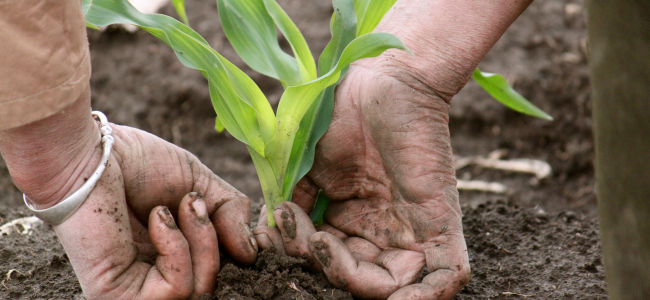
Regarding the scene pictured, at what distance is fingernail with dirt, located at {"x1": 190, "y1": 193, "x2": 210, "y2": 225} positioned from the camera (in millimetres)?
1214

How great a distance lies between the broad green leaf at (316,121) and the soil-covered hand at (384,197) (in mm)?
31

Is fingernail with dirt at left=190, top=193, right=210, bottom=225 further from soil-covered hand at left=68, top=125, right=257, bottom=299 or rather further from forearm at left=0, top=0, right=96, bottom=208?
forearm at left=0, top=0, right=96, bottom=208

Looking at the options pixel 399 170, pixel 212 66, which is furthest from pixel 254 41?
pixel 399 170

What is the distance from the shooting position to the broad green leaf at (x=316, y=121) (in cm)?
135

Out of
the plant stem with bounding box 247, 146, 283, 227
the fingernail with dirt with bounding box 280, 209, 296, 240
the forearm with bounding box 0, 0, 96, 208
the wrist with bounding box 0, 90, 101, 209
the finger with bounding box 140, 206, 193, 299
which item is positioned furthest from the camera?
the plant stem with bounding box 247, 146, 283, 227

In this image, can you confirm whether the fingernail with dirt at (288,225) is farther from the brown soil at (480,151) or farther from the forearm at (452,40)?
the forearm at (452,40)

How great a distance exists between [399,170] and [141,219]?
713 mm

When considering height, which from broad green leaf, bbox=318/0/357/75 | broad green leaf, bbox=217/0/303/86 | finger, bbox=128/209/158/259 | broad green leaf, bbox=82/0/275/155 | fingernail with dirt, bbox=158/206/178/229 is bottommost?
finger, bbox=128/209/158/259

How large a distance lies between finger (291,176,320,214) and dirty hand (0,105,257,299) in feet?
0.63

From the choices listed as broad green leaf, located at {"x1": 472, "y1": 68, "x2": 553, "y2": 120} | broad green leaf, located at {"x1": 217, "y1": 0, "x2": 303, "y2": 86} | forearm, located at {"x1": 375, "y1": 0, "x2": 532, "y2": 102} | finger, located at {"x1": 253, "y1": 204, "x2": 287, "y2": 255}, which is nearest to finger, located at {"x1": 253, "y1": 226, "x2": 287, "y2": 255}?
finger, located at {"x1": 253, "y1": 204, "x2": 287, "y2": 255}

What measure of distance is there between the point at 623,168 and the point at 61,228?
3.73 ft

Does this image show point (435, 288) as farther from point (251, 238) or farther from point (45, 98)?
point (45, 98)

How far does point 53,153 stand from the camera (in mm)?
1114

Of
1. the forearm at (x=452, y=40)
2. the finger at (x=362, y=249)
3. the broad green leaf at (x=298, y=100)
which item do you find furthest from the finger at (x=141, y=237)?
the forearm at (x=452, y=40)
